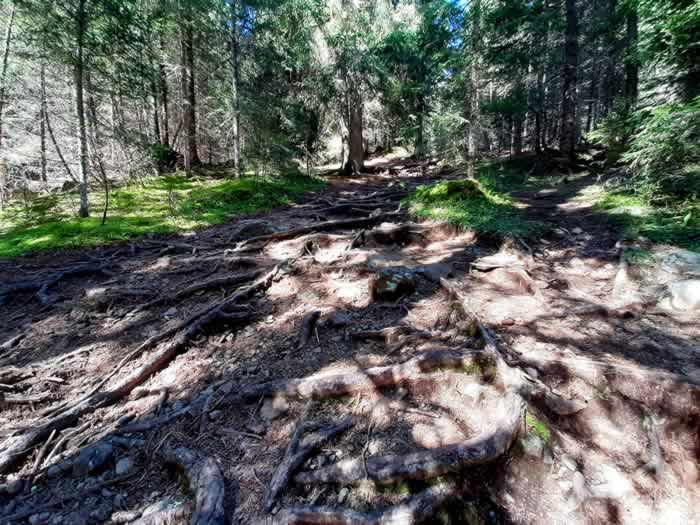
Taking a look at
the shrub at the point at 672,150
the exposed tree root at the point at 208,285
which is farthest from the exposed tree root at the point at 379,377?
the shrub at the point at 672,150

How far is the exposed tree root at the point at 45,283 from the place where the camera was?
5.78 metres

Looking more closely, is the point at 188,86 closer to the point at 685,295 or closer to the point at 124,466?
the point at 124,466

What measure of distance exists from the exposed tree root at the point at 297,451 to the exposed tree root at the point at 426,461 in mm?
93

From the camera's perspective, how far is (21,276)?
6.52 meters

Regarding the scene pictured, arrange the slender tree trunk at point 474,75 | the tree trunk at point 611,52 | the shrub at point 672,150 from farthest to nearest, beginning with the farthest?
the tree trunk at point 611,52 < the slender tree trunk at point 474,75 < the shrub at point 672,150

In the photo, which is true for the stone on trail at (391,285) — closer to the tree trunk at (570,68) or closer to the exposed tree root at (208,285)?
the exposed tree root at (208,285)

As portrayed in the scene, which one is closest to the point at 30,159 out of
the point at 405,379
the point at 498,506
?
the point at 405,379

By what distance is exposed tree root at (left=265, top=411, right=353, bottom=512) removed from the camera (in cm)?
228

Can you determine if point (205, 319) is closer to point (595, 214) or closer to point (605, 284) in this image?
point (605, 284)

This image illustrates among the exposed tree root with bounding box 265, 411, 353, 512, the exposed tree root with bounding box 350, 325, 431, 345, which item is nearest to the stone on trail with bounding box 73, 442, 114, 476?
the exposed tree root with bounding box 265, 411, 353, 512

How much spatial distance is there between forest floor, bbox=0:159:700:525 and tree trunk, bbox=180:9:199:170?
13649 mm

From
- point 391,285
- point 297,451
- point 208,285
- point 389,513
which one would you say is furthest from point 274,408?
point 208,285

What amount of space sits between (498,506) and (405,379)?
44.7 inches

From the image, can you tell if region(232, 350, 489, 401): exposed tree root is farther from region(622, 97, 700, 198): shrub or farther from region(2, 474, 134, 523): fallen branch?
region(622, 97, 700, 198): shrub
